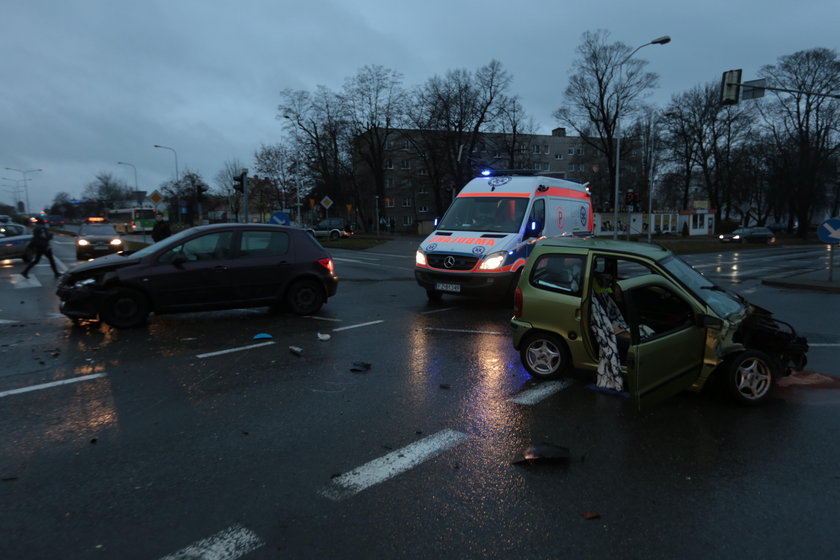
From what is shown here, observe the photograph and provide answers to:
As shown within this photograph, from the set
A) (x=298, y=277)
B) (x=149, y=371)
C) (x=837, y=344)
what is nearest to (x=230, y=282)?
(x=298, y=277)

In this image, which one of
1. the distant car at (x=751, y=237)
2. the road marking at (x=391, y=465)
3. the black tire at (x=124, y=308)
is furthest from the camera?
the distant car at (x=751, y=237)

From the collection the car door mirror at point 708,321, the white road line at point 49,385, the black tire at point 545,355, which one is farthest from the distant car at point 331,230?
the car door mirror at point 708,321

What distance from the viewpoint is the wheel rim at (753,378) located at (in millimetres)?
4781

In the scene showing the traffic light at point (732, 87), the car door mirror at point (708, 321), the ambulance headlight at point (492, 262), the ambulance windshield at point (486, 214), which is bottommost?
the car door mirror at point (708, 321)

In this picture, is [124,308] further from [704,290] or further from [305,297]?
[704,290]

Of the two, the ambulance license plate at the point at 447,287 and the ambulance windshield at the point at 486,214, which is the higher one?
the ambulance windshield at the point at 486,214

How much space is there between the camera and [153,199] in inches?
1011

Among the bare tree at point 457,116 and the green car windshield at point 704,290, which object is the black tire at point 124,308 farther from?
the bare tree at point 457,116

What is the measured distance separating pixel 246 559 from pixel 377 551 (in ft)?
2.18

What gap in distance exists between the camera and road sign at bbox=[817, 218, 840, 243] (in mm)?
12992

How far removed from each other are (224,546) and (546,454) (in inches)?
87.5

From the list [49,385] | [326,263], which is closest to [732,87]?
[326,263]

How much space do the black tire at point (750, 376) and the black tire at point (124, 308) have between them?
8028mm

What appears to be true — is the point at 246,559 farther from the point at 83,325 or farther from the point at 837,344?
the point at 837,344
